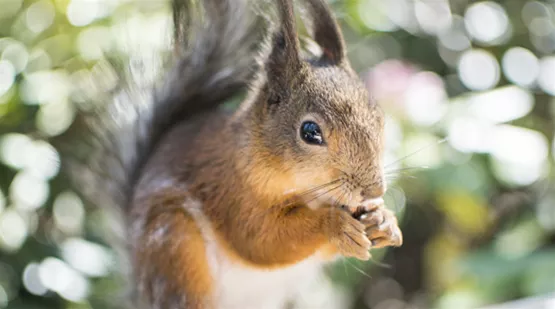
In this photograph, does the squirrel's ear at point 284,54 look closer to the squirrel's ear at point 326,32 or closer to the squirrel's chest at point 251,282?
the squirrel's ear at point 326,32

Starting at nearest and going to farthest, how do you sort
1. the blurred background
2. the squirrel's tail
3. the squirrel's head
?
the squirrel's head → the squirrel's tail → the blurred background

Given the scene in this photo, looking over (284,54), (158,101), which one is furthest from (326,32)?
(158,101)

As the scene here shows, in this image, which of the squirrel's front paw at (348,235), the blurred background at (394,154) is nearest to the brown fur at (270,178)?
the squirrel's front paw at (348,235)

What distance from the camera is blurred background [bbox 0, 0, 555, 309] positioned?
140 centimetres

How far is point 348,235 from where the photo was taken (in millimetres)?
750

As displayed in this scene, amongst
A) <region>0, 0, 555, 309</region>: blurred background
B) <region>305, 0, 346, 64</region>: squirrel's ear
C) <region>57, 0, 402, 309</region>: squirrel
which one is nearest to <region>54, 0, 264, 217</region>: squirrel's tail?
<region>57, 0, 402, 309</region>: squirrel

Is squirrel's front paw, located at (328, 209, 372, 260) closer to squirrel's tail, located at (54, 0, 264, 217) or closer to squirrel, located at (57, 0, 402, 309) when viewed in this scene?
squirrel, located at (57, 0, 402, 309)

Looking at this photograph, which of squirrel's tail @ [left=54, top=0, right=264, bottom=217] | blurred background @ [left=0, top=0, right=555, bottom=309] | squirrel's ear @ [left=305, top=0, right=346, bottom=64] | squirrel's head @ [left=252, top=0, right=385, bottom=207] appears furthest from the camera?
blurred background @ [left=0, top=0, right=555, bottom=309]

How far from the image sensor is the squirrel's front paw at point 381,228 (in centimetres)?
73

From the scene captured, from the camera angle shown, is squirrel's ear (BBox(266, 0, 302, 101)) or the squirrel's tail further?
the squirrel's tail

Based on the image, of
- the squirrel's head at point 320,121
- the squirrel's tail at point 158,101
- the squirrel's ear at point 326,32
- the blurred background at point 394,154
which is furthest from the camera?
the blurred background at point 394,154

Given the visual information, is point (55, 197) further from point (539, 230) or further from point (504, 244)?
point (539, 230)

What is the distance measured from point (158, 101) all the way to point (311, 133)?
387 mm

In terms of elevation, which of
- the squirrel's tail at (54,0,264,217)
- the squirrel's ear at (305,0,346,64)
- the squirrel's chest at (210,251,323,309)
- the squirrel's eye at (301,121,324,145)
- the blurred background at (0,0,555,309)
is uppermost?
the squirrel's ear at (305,0,346,64)
